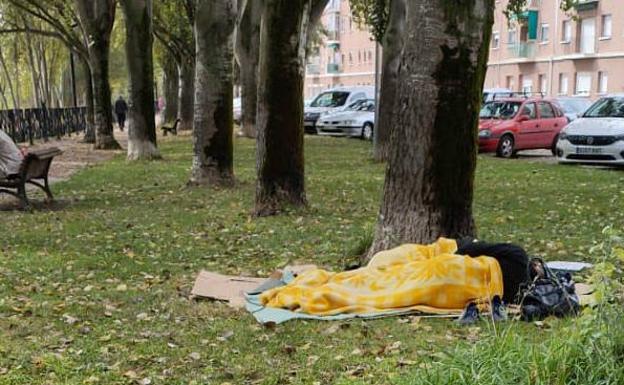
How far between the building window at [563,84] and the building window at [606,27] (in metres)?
3.82

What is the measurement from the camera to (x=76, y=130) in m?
39.0

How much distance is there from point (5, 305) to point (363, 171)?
1147 centimetres

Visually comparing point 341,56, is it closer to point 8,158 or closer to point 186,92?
point 186,92

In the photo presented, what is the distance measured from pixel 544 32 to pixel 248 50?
3278cm

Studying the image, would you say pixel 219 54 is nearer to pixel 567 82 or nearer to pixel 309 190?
pixel 309 190

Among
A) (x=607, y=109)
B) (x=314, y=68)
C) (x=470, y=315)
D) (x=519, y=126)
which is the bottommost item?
(x=470, y=315)

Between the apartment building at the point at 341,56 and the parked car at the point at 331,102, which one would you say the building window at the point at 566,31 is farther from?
the apartment building at the point at 341,56

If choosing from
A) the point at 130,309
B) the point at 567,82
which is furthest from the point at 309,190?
the point at 567,82

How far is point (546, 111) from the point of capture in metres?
23.0

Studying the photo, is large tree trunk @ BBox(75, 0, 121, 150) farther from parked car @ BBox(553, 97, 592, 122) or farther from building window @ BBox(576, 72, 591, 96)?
building window @ BBox(576, 72, 591, 96)

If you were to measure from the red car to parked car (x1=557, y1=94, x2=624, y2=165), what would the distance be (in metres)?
3.17

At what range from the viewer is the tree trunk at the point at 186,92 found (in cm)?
3400

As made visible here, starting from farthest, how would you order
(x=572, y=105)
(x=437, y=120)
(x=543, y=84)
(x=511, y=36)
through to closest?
(x=511, y=36)
(x=543, y=84)
(x=572, y=105)
(x=437, y=120)

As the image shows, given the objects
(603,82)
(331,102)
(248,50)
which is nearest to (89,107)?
(248,50)
